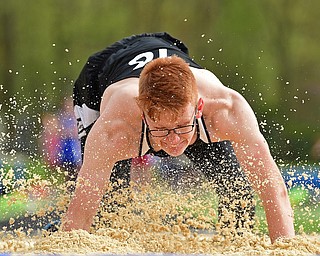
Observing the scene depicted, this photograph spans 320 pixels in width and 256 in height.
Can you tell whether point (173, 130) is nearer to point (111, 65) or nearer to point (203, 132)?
point (203, 132)

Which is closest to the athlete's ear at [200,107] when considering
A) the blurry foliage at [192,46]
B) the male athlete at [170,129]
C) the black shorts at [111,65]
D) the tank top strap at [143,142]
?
the male athlete at [170,129]

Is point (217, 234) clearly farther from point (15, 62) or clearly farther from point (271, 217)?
point (15, 62)

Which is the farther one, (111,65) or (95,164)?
(111,65)

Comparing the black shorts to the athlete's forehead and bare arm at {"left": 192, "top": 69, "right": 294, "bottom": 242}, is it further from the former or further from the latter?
the athlete's forehead

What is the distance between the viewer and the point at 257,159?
174 cm

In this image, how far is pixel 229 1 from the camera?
4625mm

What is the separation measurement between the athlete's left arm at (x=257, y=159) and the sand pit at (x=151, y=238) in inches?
4.0

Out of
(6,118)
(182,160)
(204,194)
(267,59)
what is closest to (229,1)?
(267,59)

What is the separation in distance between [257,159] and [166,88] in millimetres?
347

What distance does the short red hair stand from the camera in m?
1.55

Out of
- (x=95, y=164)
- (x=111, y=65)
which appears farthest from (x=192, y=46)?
(x=95, y=164)

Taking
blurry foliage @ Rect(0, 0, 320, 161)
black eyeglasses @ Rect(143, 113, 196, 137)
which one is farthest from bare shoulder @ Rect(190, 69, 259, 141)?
blurry foliage @ Rect(0, 0, 320, 161)

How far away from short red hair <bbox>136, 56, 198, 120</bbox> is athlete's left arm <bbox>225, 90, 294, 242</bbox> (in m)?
0.18

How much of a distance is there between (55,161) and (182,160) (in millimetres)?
860
